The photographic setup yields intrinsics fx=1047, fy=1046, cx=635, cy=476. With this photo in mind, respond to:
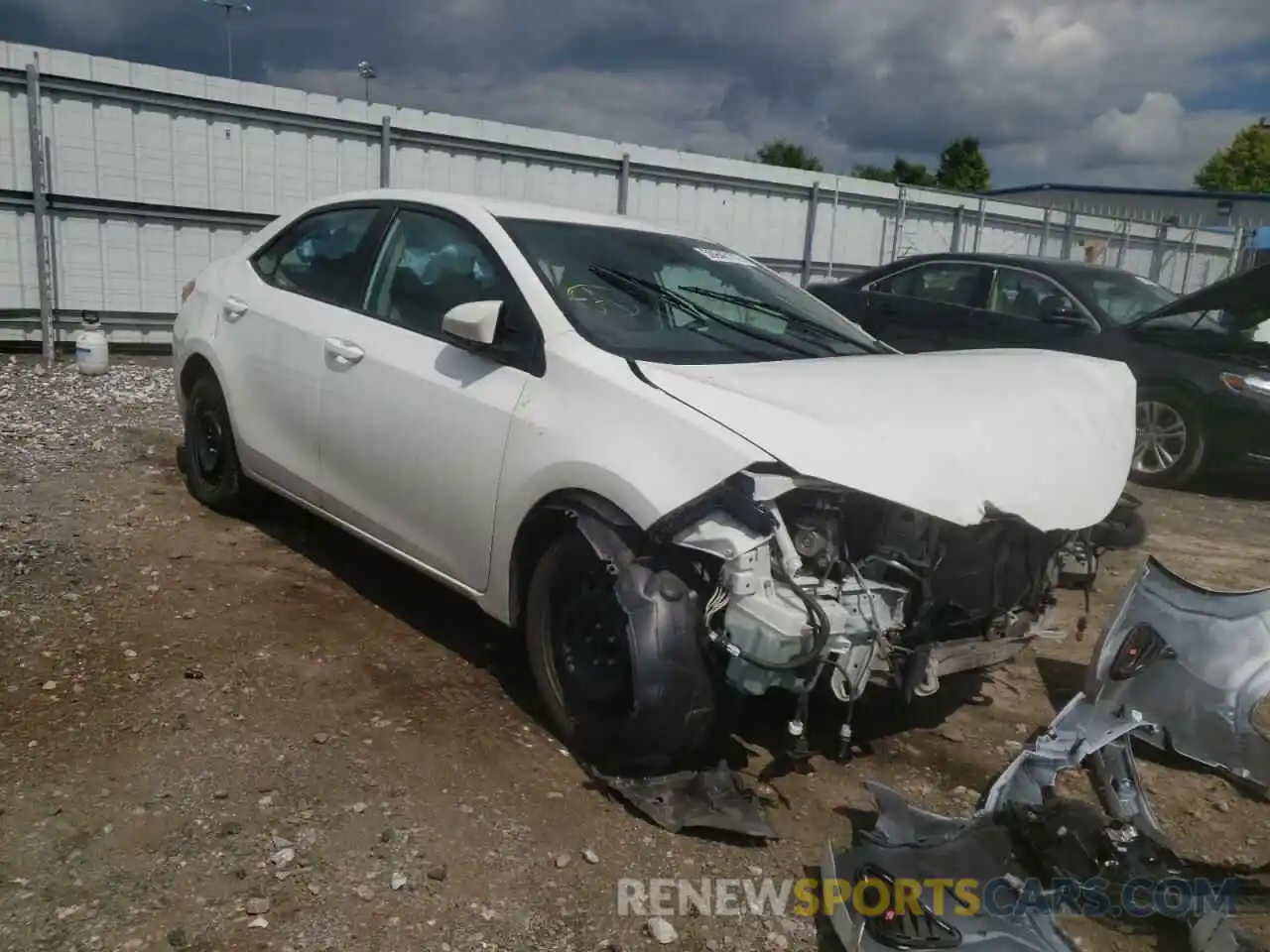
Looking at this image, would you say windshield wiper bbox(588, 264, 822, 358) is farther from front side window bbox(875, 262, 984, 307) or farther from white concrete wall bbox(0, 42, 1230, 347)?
front side window bbox(875, 262, 984, 307)

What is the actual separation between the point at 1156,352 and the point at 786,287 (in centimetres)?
441

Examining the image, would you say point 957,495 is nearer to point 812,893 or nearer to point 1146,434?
point 812,893

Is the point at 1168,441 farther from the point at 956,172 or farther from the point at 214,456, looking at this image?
the point at 956,172

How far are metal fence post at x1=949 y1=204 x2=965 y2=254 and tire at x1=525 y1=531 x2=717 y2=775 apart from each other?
14.9 m

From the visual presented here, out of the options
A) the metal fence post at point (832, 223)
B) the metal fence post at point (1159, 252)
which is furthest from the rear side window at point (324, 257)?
the metal fence post at point (1159, 252)

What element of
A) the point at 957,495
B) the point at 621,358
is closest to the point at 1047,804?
the point at 957,495

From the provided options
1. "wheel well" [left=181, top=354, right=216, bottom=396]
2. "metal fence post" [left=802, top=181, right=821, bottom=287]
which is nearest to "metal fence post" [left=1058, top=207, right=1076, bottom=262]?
"metal fence post" [left=802, top=181, right=821, bottom=287]

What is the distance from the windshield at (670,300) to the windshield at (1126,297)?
436 cm

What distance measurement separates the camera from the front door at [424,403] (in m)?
3.44

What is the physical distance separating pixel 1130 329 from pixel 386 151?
705 cm

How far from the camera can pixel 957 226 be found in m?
16.6

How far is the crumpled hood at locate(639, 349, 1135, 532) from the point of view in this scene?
9.07 ft

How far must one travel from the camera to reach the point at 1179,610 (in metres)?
3.53

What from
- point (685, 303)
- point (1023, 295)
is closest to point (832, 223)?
point (1023, 295)
